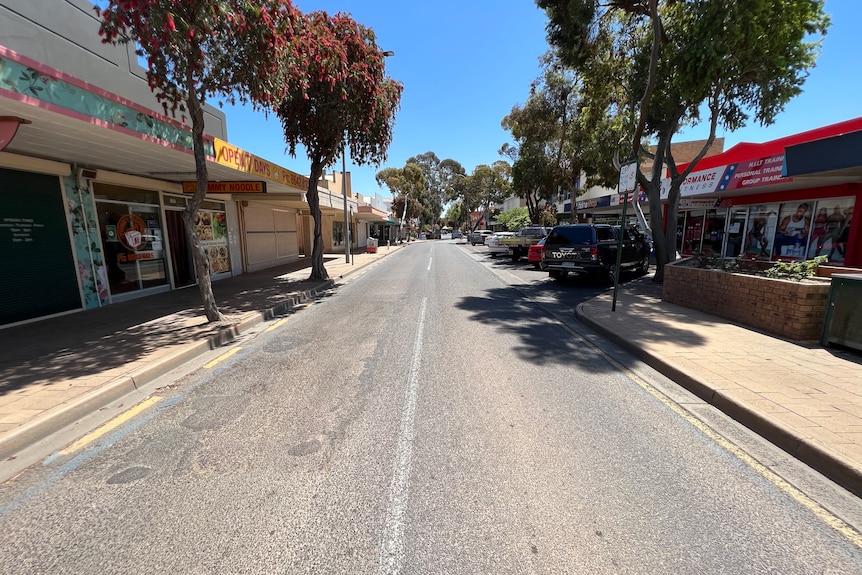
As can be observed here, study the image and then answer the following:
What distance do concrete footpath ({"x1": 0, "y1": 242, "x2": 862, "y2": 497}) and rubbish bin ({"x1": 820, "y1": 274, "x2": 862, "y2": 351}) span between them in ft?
0.65

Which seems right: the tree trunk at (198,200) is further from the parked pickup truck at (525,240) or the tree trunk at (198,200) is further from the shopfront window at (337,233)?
the shopfront window at (337,233)

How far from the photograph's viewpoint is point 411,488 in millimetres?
2775

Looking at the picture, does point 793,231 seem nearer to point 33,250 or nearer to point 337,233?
point 33,250

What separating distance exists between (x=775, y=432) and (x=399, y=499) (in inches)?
131

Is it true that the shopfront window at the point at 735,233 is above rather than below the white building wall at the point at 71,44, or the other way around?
below

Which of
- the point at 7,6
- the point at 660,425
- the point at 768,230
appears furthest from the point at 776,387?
the point at 768,230

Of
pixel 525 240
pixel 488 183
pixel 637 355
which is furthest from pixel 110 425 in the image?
pixel 488 183

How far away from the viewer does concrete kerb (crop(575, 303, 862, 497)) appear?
281 centimetres

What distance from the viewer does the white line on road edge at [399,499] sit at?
2170 mm

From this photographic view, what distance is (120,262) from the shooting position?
972 centimetres

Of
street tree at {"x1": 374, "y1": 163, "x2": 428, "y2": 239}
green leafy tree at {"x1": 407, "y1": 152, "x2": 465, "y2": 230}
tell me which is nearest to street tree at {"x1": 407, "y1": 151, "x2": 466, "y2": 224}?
green leafy tree at {"x1": 407, "y1": 152, "x2": 465, "y2": 230}

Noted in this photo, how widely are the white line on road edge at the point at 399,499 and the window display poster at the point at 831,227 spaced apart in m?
16.0

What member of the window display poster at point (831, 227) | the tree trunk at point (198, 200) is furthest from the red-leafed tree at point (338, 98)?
the window display poster at point (831, 227)

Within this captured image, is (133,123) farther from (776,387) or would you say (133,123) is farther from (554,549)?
(776,387)
